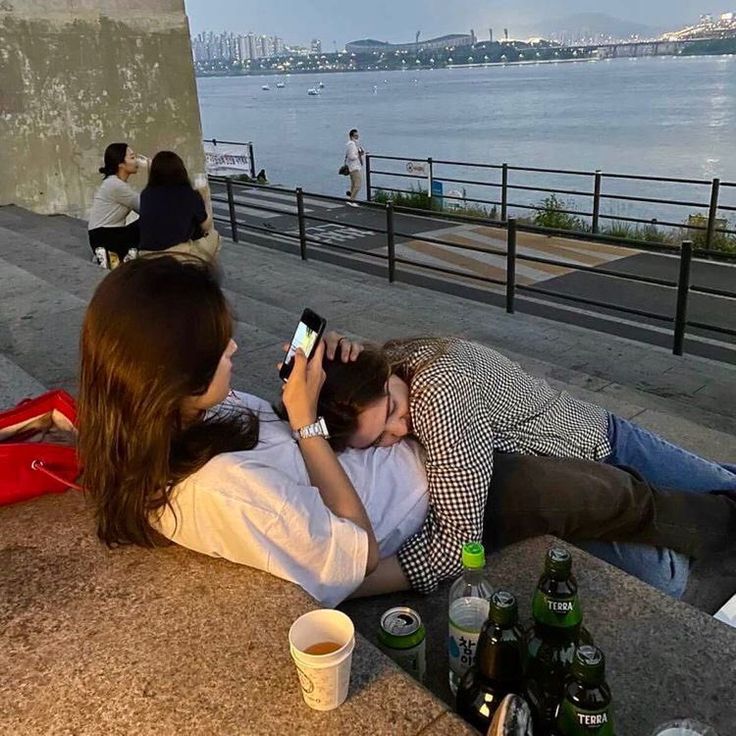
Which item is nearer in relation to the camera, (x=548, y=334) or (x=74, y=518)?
(x=74, y=518)

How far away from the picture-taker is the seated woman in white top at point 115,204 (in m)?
7.22

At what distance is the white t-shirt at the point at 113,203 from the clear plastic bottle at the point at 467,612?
6044 mm

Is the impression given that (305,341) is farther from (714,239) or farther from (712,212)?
(714,239)

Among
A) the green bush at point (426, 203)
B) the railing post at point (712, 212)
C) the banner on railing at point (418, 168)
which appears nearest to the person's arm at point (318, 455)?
the railing post at point (712, 212)

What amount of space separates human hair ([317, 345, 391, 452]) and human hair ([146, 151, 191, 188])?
4629 millimetres

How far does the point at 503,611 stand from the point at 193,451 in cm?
77

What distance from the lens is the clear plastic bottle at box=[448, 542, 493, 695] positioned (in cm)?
181

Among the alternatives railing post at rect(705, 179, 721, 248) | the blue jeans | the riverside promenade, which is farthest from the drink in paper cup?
railing post at rect(705, 179, 721, 248)

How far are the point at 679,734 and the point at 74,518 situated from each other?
5.54ft

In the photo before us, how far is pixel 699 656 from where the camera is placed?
1.93 metres

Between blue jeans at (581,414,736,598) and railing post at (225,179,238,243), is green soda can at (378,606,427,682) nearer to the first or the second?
blue jeans at (581,414,736,598)

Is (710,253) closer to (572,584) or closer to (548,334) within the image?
(548,334)

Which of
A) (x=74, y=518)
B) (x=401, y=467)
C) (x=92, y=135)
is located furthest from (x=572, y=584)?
(x=92, y=135)

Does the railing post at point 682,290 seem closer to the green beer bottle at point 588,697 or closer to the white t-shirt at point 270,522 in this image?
the white t-shirt at point 270,522
